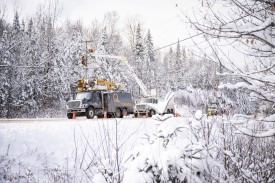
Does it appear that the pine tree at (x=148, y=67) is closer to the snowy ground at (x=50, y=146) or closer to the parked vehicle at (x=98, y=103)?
the parked vehicle at (x=98, y=103)

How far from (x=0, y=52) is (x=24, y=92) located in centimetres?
472

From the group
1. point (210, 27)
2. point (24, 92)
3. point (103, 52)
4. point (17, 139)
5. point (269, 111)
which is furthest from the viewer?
point (103, 52)

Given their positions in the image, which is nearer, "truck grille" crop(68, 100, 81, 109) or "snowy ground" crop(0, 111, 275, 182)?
"snowy ground" crop(0, 111, 275, 182)

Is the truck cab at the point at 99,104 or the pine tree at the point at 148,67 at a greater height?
the pine tree at the point at 148,67

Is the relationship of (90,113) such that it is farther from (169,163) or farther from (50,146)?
(169,163)

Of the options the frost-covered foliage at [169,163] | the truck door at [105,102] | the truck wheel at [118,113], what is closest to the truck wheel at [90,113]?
the truck door at [105,102]

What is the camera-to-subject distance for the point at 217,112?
18.8 ft

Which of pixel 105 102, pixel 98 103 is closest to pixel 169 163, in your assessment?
pixel 98 103

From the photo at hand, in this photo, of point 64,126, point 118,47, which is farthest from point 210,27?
point 118,47

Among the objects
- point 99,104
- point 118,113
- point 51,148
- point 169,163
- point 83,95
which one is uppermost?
point 83,95

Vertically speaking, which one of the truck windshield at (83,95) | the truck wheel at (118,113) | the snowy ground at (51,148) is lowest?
the snowy ground at (51,148)

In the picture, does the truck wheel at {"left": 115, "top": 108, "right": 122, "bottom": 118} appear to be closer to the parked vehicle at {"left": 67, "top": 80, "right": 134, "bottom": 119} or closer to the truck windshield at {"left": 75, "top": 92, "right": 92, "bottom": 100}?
the parked vehicle at {"left": 67, "top": 80, "right": 134, "bottom": 119}

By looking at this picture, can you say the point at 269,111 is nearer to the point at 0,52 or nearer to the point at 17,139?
the point at 17,139

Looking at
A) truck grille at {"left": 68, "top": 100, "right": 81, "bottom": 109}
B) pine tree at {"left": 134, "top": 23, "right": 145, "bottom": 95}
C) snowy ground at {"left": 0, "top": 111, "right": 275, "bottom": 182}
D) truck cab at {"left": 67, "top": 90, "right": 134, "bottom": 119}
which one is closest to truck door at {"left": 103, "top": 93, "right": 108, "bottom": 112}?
truck cab at {"left": 67, "top": 90, "right": 134, "bottom": 119}
